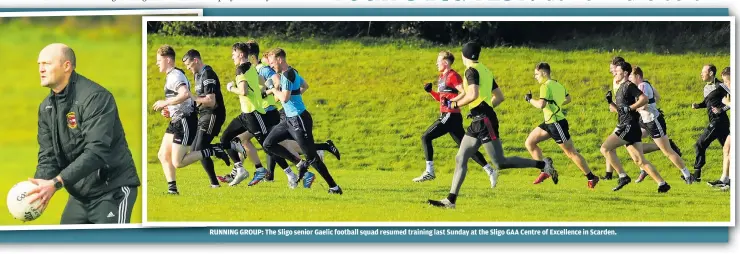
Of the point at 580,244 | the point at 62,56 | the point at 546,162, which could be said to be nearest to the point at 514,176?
the point at 546,162

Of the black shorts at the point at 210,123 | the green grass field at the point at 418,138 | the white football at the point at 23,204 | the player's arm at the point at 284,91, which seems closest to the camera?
the white football at the point at 23,204

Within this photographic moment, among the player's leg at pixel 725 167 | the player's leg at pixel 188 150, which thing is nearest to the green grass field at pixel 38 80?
the player's leg at pixel 188 150

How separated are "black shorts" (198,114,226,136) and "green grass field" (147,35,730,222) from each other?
0.52 metres

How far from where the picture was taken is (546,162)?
18.2 m

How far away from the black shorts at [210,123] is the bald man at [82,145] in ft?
13.3

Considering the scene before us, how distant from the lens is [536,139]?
18.6 meters

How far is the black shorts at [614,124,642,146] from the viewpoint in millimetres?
18359

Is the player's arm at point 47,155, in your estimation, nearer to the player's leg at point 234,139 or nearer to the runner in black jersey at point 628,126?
the player's leg at point 234,139

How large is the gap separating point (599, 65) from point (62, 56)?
760 centimetres

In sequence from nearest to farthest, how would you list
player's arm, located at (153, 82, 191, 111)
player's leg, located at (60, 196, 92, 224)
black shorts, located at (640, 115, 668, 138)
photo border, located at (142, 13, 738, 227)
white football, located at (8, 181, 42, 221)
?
white football, located at (8, 181, 42, 221), player's leg, located at (60, 196, 92, 224), photo border, located at (142, 13, 738, 227), player's arm, located at (153, 82, 191, 111), black shorts, located at (640, 115, 668, 138)

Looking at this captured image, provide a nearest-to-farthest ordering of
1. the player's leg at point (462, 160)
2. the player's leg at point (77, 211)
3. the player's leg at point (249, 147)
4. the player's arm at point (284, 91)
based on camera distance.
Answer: the player's leg at point (77, 211)
the player's leg at point (462, 160)
the player's arm at point (284, 91)
the player's leg at point (249, 147)

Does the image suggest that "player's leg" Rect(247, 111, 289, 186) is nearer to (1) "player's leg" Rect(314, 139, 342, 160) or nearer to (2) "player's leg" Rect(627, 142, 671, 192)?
(1) "player's leg" Rect(314, 139, 342, 160)

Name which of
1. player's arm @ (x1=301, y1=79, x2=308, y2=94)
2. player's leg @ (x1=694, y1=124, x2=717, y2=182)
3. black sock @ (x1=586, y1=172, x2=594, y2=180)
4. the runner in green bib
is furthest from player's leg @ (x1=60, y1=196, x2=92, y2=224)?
player's leg @ (x1=694, y1=124, x2=717, y2=182)

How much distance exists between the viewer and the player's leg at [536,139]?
60.8 ft
